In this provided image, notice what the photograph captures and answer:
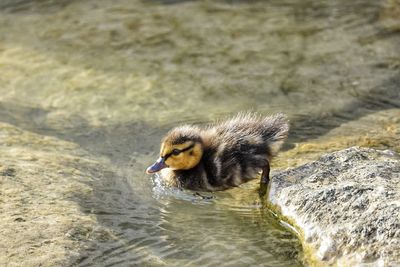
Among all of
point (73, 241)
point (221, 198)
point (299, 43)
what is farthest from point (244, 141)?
point (299, 43)

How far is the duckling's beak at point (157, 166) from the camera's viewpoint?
176 inches

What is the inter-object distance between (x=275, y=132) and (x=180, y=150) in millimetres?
527

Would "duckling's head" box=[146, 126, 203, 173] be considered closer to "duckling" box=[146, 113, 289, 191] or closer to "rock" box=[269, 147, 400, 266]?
"duckling" box=[146, 113, 289, 191]

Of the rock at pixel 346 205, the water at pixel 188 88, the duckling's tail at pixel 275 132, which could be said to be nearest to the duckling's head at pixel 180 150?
the water at pixel 188 88

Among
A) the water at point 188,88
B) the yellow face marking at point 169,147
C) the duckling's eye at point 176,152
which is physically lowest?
the water at point 188,88

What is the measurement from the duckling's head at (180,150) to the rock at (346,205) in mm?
569

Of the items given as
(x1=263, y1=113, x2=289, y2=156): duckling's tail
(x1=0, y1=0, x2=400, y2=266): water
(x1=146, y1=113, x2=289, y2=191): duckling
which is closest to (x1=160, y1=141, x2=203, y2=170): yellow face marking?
(x1=146, y1=113, x2=289, y2=191): duckling

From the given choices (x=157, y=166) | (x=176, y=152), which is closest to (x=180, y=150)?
(x=176, y=152)

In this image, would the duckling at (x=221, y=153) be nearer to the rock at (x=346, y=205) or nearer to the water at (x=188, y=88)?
the water at (x=188, y=88)

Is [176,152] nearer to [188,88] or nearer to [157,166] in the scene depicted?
[157,166]

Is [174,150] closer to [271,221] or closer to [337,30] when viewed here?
[271,221]

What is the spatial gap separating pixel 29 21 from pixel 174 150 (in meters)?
3.40

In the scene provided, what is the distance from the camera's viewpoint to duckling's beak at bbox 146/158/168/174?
4.47m

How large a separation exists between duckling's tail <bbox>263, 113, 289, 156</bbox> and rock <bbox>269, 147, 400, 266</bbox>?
0.37 m
